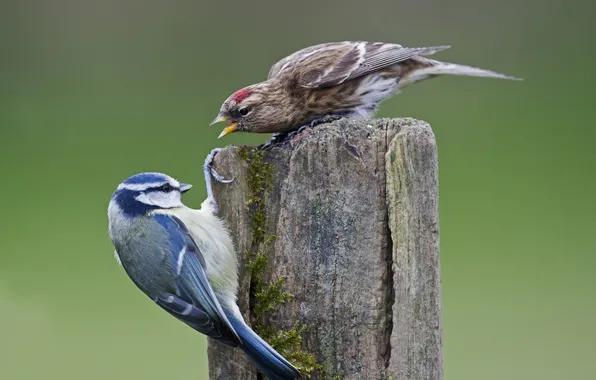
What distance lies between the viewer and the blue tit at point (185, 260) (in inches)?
76.5

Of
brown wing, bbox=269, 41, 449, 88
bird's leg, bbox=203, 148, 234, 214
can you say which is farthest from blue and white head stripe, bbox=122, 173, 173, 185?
brown wing, bbox=269, 41, 449, 88

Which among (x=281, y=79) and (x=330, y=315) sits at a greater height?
(x=281, y=79)

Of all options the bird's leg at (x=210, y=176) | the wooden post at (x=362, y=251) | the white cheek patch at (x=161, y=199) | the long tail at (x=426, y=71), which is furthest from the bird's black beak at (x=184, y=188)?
the long tail at (x=426, y=71)

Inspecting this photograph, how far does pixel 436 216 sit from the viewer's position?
6.34 feet

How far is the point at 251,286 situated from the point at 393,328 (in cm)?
38

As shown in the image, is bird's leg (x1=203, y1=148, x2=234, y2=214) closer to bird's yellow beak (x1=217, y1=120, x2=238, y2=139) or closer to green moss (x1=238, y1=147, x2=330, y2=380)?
green moss (x1=238, y1=147, x2=330, y2=380)

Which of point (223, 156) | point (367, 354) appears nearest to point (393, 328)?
point (367, 354)

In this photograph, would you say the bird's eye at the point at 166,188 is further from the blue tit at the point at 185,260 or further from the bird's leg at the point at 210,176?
the bird's leg at the point at 210,176

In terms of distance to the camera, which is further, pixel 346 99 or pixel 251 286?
pixel 346 99

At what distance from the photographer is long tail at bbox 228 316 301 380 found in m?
1.90

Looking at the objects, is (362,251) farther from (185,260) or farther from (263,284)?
(185,260)

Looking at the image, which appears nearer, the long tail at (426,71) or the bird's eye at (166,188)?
the bird's eye at (166,188)

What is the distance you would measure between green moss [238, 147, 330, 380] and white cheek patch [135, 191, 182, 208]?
303mm

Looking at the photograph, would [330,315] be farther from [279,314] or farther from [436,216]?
[436,216]
